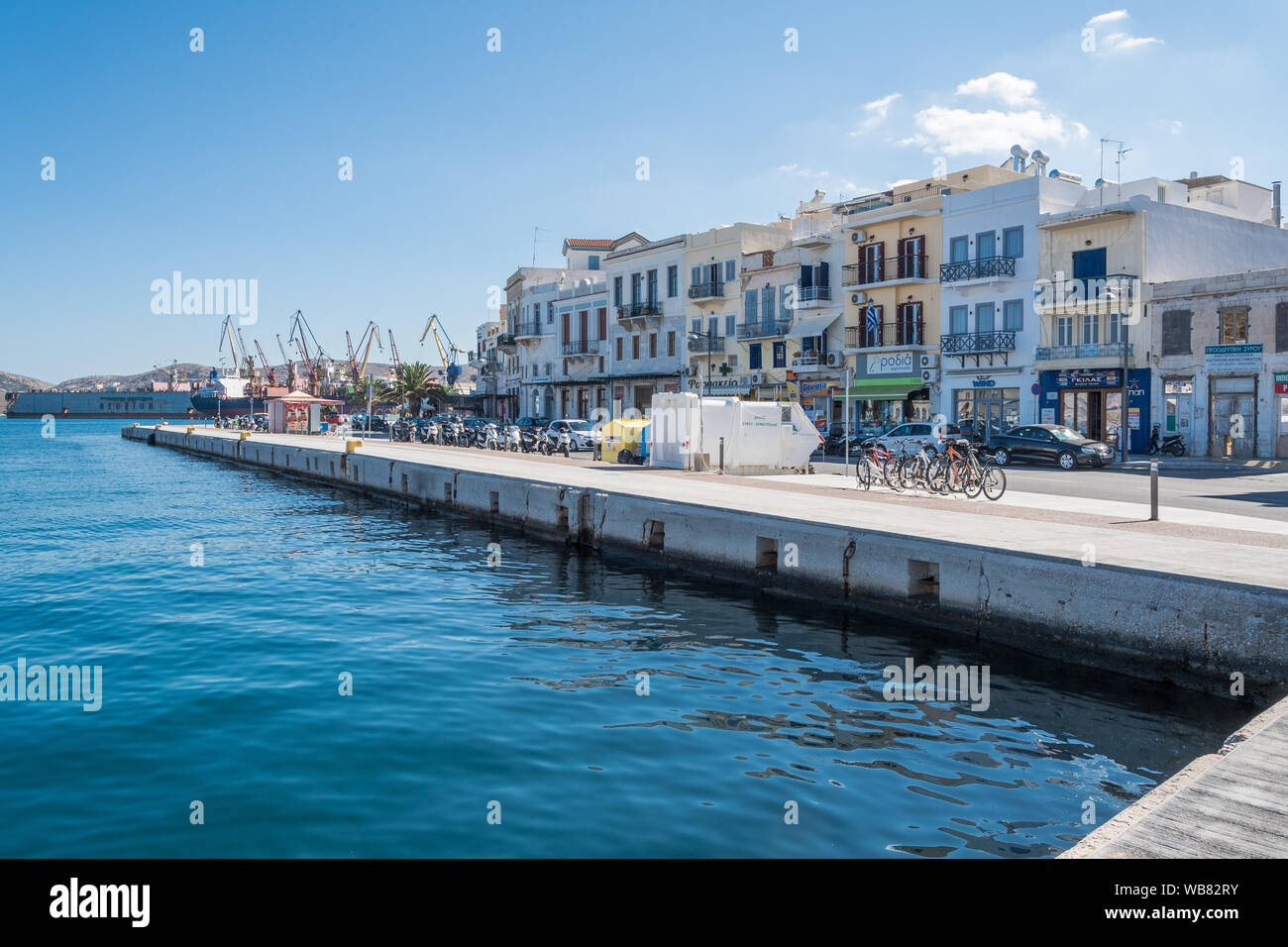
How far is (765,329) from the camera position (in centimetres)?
5534

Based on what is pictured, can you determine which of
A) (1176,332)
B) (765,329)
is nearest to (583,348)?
(765,329)

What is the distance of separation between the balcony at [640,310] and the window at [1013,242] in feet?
75.6

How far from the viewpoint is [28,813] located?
703 cm

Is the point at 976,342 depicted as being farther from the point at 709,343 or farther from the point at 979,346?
the point at 709,343

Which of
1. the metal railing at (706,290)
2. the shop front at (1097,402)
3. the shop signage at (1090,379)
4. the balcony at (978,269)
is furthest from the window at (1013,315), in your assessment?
the metal railing at (706,290)

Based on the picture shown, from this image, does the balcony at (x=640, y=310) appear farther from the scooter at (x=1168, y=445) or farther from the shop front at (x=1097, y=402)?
the scooter at (x=1168, y=445)

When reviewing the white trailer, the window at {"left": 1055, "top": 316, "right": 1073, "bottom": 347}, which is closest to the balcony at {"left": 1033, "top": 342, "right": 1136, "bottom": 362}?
the window at {"left": 1055, "top": 316, "right": 1073, "bottom": 347}

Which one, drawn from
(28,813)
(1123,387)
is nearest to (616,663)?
(28,813)

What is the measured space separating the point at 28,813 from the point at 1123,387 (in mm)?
39520

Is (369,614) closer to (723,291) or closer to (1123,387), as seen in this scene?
(1123,387)

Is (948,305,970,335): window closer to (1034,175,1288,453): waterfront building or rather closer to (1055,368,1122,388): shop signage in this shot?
(1034,175,1288,453): waterfront building

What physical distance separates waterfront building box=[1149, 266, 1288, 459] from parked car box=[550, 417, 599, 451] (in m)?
23.4

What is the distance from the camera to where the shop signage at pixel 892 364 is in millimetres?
49969

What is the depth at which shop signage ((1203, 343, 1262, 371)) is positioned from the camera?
36.5m
